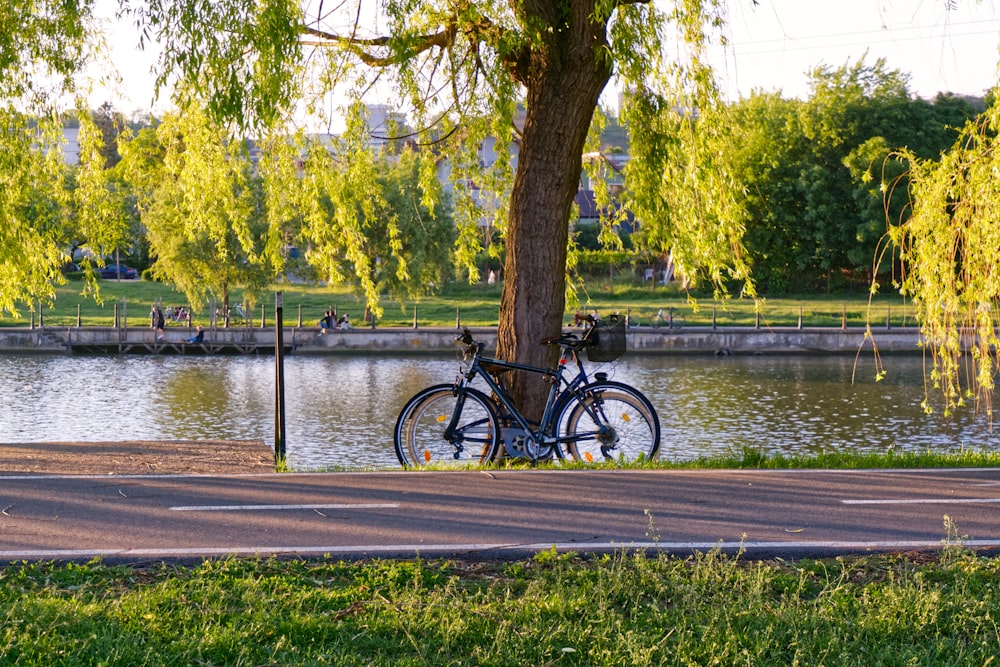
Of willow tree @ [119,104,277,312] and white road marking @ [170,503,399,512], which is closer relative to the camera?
white road marking @ [170,503,399,512]

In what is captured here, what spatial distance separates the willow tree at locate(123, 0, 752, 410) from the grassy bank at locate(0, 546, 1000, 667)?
4.50 meters

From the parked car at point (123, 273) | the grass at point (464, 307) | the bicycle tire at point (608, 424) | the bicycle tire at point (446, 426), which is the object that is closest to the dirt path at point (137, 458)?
the bicycle tire at point (446, 426)

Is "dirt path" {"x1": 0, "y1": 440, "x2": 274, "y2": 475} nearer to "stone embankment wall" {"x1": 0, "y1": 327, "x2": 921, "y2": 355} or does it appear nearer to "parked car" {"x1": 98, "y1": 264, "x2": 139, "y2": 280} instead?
"stone embankment wall" {"x1": 0, "y1": 327, "x2": 921, "y2": 355}

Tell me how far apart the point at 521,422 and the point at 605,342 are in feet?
3.49

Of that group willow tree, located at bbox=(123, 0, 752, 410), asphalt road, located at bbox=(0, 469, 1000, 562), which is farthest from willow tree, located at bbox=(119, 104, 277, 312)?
asphalt road, located at bbox=(0, 469, 1000, 562)

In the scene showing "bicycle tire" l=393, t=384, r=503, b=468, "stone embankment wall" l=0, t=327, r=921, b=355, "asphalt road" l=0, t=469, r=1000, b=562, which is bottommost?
"stone embankment wall" l=0, t=327, r=921, b=355

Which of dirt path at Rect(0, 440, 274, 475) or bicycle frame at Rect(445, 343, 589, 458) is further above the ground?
bicycle frame at Rect(445, 343, 589, 458)

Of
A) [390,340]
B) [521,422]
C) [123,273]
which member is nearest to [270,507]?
[521,422]

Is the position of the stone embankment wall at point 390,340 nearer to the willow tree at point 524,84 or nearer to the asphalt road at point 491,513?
the willow tree at point 524,84

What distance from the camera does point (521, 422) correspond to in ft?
29.0

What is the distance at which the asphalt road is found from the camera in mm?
5742

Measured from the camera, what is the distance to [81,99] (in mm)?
11820

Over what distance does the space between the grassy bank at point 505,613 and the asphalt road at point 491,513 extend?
404 millimetres

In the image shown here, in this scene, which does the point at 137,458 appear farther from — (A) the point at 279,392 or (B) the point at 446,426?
(B) the point at 446,426
